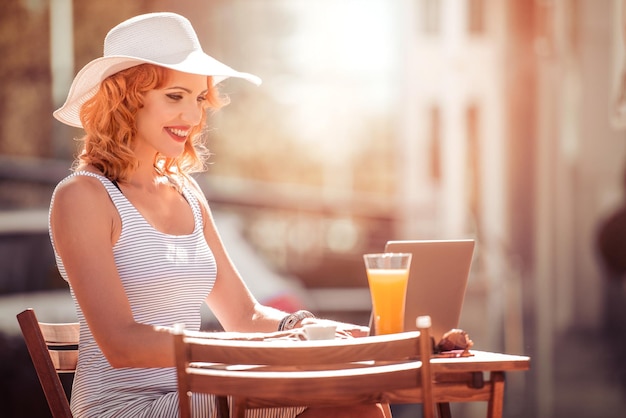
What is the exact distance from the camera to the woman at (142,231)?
A: 6.31 feet

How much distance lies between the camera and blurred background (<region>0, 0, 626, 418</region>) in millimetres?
4020

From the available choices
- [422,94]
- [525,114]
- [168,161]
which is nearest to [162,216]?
[168,161]

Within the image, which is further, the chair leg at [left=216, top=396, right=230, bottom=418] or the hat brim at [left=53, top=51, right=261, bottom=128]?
the hat brim at [left=53, top=51, right=261, bottom=128]

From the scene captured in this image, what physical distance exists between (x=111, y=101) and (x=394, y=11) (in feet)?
7.83

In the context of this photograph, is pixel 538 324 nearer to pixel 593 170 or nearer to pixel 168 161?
pixel 593 170

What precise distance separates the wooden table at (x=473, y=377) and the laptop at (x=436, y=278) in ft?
0.36

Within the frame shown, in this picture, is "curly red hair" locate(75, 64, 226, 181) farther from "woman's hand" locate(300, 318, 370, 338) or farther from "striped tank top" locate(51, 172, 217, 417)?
"woman's hand" locate(300, 318, 370, 338)

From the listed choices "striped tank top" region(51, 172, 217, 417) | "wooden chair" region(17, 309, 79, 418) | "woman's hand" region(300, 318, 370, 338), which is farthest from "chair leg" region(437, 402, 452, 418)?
"wooden chair" region(17, 309, 79, 418)

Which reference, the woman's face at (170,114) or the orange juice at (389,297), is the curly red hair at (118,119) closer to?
the woman's face at (170,114)

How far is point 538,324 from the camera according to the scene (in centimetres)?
449

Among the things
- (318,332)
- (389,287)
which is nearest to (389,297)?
(389,287)

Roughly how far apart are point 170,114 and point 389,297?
2.24 ft

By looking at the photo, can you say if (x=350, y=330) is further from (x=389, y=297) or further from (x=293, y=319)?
(x=389, y=297)

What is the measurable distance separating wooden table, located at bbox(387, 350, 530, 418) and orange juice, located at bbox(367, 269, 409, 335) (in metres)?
0.10
